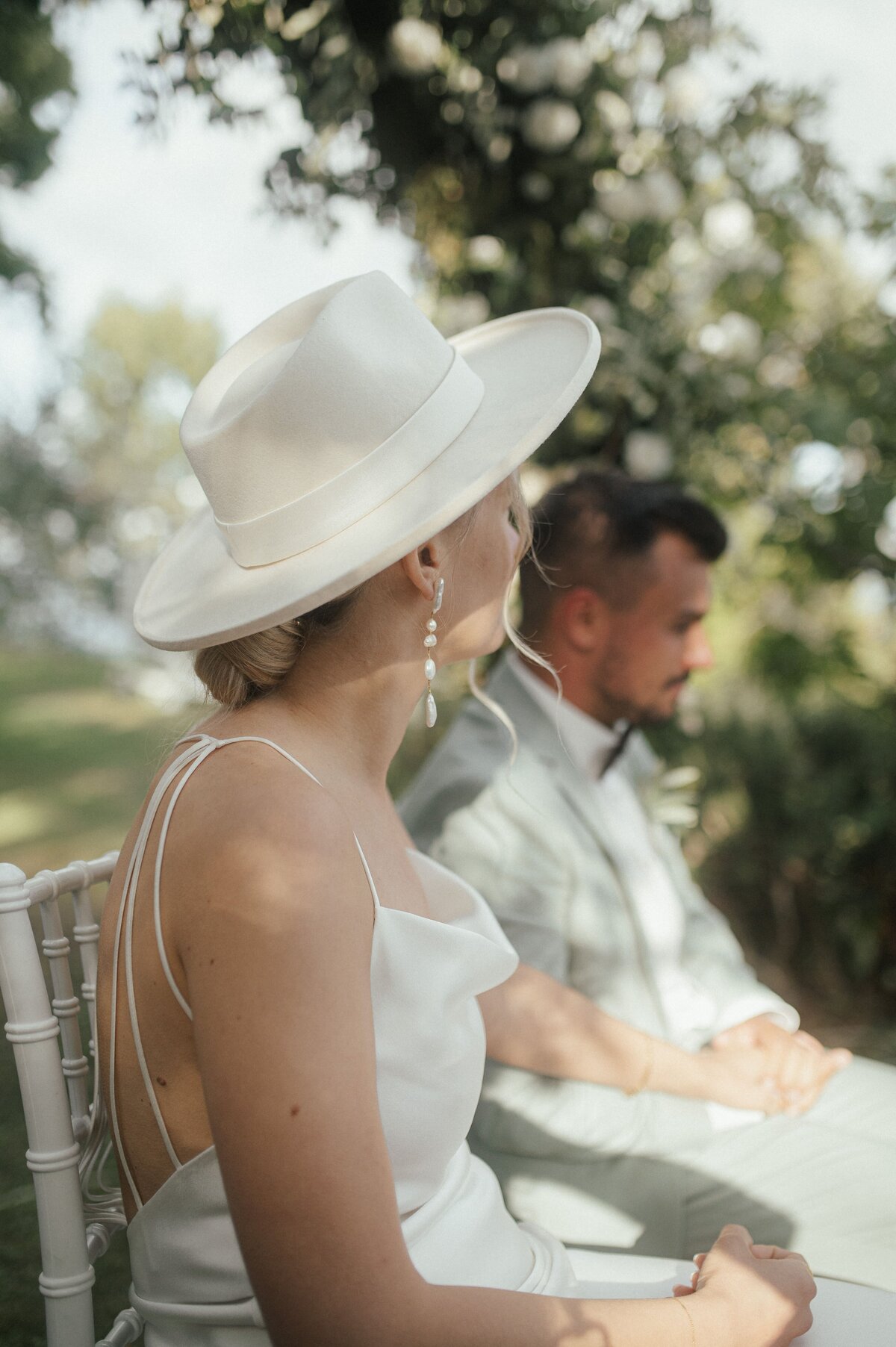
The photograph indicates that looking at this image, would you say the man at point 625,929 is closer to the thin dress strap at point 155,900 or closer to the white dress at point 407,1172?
the white dress at point 407,1172

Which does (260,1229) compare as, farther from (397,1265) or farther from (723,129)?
(723,129)

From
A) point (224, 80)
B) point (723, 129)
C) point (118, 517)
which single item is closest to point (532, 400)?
point (224, 80)

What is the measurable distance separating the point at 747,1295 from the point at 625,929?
38.5 inches

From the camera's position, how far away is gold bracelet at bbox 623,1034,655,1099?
1.97 metres

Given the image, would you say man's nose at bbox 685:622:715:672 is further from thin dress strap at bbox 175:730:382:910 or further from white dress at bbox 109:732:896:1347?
thin dress strap at bbox 175:730:382:910

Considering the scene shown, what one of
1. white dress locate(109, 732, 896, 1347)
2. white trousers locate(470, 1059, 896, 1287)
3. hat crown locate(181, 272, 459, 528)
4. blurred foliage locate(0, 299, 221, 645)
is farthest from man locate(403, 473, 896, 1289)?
blurred foliage locate(0, 299, 221, 645)

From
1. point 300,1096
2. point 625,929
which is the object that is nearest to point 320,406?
point 300,1096

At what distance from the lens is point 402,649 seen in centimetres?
134

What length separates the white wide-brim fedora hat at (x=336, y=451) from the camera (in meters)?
1.20

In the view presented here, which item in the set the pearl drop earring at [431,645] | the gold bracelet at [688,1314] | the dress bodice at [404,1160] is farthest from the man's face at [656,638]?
the gold bracelet at [688,1314]

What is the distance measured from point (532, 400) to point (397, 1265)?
101 cm

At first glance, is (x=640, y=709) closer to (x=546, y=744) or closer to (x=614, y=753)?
(x=614, y=753)

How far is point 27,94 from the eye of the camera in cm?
287

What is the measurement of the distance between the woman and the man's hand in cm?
73
